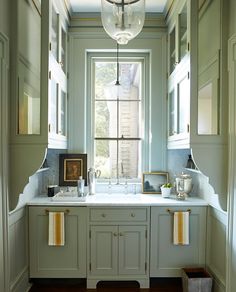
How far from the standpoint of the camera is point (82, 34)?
3336mm

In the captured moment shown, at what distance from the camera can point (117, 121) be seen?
350 cm

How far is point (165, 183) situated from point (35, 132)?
66.5 inches

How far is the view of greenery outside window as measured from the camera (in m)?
3.48

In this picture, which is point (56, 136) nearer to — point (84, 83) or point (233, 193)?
point (84, 83)

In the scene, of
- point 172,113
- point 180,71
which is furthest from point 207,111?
point 172,113

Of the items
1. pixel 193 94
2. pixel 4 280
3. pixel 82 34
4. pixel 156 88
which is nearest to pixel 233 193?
pixel 193 94

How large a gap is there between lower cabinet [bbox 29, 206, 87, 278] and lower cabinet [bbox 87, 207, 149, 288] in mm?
104

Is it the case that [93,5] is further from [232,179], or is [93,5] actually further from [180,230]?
[180,230]

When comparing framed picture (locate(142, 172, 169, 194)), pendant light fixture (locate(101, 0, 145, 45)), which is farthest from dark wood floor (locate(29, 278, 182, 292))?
pendant light fixture (locate(101, 0, 145, 45))

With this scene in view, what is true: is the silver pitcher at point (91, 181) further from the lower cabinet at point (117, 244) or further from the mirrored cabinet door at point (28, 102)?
the mirrored cabinet door at point (28, 102)

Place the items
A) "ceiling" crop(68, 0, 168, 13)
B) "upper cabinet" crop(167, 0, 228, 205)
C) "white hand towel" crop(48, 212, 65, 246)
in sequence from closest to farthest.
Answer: "upper cabinet" crop(167, 0, 228, 205)
"white hand towel" crop(48, 212, 65, 246)
"ceiling" crop(68, 0, 168, 13)

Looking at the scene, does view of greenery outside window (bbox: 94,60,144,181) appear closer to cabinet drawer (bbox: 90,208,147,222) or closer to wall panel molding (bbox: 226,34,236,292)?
cabinet drawer (bbox: 90,208,147,222)

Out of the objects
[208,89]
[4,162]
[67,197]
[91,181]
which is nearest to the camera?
[4,162]

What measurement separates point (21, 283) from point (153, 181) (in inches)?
69.1
